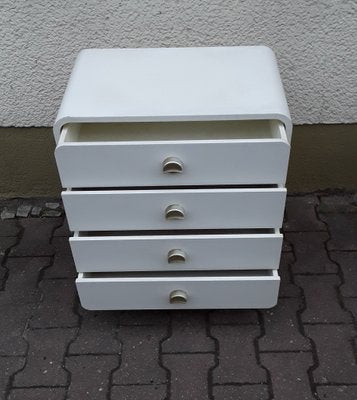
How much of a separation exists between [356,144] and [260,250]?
32.3 inches

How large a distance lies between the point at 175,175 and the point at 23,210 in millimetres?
1037

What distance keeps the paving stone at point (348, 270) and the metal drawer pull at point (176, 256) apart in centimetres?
64

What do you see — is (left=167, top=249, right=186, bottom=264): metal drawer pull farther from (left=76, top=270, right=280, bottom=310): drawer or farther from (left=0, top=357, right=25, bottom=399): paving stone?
(left=0, top=357, right=25, bottom=399): paving stone

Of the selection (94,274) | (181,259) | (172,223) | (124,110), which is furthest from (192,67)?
(94,274)

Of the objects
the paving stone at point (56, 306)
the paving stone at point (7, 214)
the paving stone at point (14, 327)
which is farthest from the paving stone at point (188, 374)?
the paving stone at point (7, 214)

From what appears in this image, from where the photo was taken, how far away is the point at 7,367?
1.66m

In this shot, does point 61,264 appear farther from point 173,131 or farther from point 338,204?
point 338,204

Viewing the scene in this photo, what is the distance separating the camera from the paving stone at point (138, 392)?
157 cm

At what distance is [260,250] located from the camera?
1.55 metres

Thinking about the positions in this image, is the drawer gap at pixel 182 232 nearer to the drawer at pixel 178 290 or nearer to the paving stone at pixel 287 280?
the drawer at pixel 178 290

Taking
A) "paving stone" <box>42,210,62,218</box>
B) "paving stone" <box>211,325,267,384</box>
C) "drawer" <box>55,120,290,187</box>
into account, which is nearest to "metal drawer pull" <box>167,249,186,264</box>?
"drawer" <box>55,120,290,187</box>

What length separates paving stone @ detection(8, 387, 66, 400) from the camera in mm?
1582

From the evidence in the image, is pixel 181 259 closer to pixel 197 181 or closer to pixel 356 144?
pixel 197 181

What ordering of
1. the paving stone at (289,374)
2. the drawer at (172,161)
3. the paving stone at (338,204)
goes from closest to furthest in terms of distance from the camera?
1. the drawer at (172,161)
2. the paving stone at (289,374)
3. the paving stone at (338,204)
